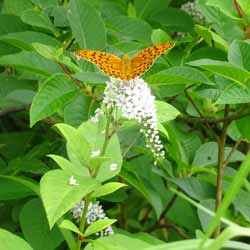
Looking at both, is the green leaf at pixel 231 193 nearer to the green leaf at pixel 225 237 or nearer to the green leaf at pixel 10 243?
the green leaf at pixel 225 237

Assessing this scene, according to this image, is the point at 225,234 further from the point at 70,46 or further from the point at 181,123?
the point at 181,123

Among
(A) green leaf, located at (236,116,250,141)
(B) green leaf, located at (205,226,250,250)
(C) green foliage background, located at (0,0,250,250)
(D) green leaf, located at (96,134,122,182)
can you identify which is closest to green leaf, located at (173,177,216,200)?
A: (C) green foliage background, located at (0,0,250,250)

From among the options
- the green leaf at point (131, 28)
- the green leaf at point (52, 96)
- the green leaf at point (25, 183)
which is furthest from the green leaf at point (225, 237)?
the green leaf at point (131, 28)

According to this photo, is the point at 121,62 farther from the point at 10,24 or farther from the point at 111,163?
the point at 10,24

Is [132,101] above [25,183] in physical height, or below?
above

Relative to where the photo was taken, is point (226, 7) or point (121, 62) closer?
point (121, 62)

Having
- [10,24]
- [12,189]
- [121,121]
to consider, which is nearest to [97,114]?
[121,121]

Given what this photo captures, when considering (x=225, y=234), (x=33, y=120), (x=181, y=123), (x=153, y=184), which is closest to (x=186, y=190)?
(x=153, y=184)
